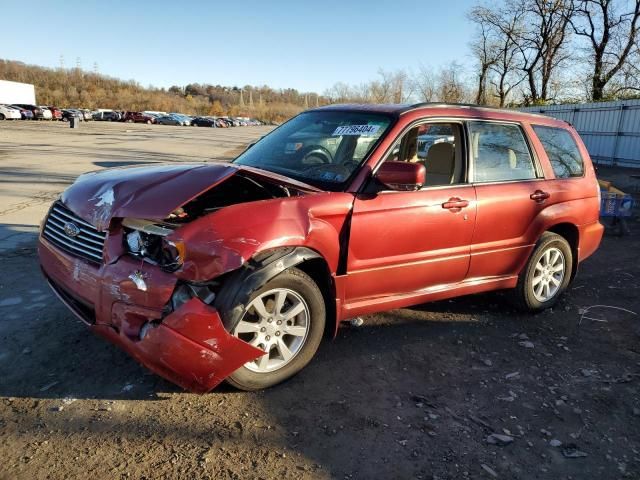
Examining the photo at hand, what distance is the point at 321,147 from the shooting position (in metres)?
4.09

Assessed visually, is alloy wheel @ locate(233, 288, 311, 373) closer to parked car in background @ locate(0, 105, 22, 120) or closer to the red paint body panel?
the red paint body panel

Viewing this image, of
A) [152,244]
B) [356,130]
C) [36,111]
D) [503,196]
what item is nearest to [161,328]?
[152,244]

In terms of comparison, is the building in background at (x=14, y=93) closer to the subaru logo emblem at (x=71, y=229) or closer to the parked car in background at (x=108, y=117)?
the parked car in background at (x=108, y=117)

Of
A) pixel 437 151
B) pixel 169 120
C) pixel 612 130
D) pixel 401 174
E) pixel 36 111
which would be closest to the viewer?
pixel 401 174

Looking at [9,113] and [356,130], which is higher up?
[9,113]

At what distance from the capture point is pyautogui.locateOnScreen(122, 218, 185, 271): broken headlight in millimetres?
2748

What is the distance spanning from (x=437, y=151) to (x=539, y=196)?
103 centimetres

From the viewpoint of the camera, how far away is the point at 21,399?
2.93m

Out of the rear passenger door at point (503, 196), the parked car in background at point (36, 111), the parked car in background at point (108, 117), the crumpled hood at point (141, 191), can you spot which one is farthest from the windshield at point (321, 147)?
the parked car in background at point (108, 117)

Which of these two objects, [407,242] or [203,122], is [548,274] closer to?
[407,242]

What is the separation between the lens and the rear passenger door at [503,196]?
420cm

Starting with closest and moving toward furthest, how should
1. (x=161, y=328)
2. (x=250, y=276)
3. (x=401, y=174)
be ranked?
(x=161, y=328) < (x=250, y=276) < (x=401, y=174)

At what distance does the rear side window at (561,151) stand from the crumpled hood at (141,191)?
10.6ft

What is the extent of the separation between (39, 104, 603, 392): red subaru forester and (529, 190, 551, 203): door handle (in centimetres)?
1
